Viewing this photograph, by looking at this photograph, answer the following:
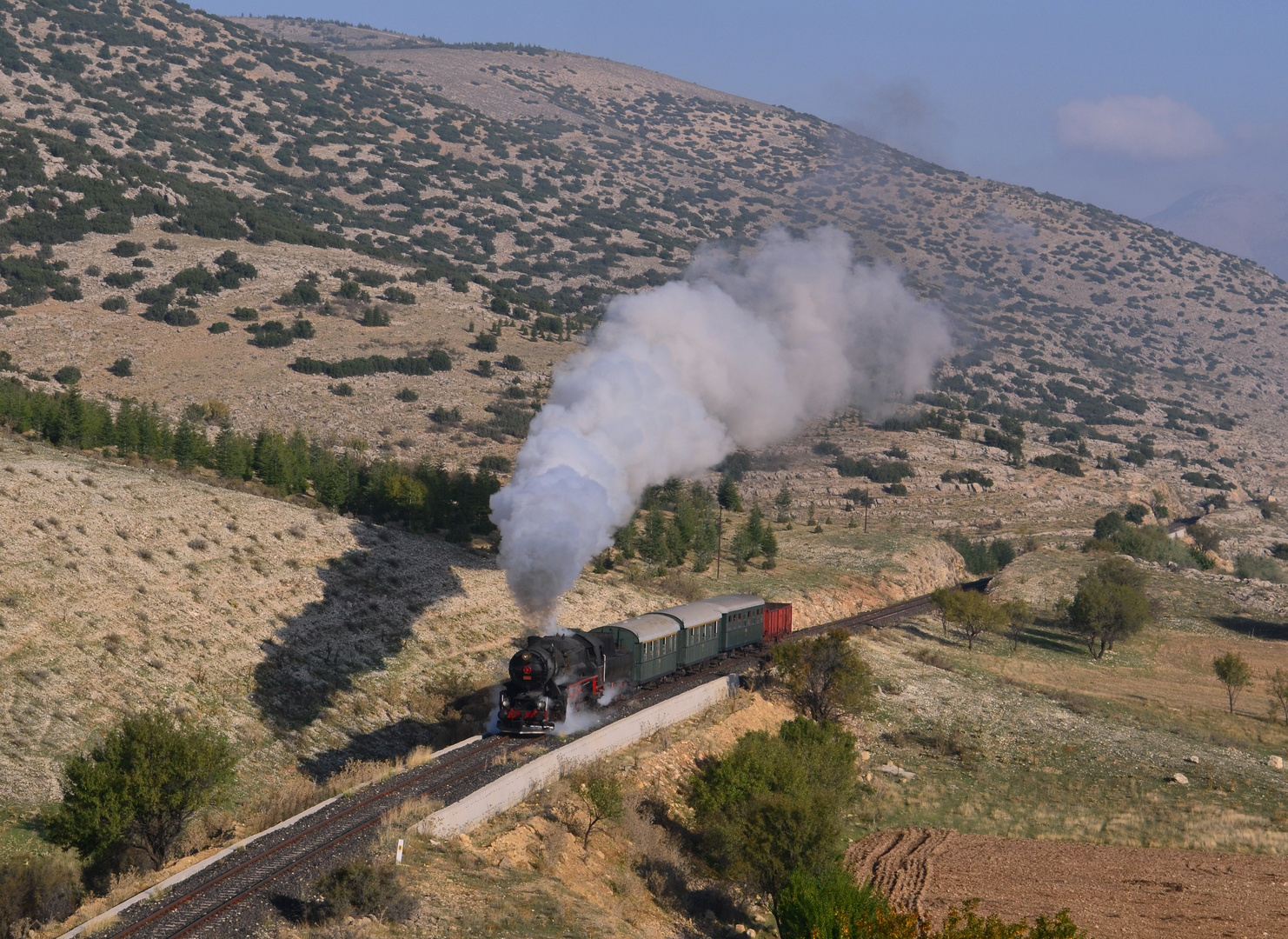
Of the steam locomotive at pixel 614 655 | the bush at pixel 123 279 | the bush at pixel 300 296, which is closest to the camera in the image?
the steam locomotive at pixel 614 655

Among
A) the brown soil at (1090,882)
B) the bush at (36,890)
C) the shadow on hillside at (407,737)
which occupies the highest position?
the brown soil at (1090,882)

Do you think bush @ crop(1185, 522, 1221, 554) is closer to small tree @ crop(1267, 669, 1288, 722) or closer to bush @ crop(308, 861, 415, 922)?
small tree @ crop(1267, 669, 1288, 722)

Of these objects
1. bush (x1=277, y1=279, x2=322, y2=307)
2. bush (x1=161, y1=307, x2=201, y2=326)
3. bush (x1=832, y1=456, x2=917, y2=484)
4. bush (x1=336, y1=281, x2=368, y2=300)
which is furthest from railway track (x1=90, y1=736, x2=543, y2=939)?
bush (x1=336, y1=281, x2=368, y2=300)

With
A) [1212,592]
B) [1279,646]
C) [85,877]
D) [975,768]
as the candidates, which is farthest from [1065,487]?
[85,877]

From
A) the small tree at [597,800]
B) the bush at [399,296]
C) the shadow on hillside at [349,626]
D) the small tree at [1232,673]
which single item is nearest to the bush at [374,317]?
the bush at [399,296]

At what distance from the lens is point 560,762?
33.6 m

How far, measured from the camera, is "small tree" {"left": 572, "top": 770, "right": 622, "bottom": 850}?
32.0m

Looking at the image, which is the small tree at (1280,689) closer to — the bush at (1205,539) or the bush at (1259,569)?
the bush at (1259,569)

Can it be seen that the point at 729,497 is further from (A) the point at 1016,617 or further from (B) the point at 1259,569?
(B) the point at 1259,569

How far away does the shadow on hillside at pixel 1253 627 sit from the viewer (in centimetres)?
8262

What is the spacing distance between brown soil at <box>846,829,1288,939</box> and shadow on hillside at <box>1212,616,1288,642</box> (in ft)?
171

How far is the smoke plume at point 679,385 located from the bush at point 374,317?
40856 millimetres

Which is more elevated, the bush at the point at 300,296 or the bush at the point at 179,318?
the bush at the point at 300,296

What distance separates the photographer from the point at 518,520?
34.9m
